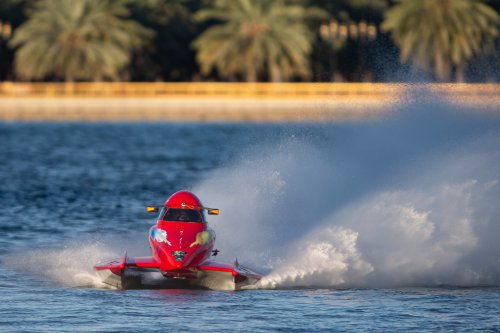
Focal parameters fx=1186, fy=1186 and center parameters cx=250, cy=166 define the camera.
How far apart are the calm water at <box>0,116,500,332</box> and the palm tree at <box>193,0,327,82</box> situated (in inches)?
1947

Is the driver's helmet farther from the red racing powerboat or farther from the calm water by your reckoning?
the calm water

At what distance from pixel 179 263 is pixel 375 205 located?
7.10m

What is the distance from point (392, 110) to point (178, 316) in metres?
15.8

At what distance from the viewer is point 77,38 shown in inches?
3935

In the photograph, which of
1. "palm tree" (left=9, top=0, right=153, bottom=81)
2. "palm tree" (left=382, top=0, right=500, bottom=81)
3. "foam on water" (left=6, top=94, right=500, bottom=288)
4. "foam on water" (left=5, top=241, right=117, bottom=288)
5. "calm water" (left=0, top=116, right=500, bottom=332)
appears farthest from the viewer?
"palm tree" (left=9, top=0, right=153, bottom=81)

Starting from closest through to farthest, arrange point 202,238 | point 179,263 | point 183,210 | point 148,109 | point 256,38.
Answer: point 179,263 < point 202,238 < point 183,210 < point 256,38 < point 148,109

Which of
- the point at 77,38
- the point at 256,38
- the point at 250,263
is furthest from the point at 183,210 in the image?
the point at 77,38

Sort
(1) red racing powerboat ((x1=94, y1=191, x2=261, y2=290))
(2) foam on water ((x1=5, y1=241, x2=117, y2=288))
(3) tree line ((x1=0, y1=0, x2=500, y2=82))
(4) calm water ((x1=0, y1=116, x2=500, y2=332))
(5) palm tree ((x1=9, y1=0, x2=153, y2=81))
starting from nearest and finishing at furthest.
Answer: (4) calm water ((x1=0, y1=116, x2=500, y2=332)), (1) red racing powerboat ((x1=94, y1=191, x2=261, y2=290)), (2) foam on water ((x1=5, y1=241, x2=117, y2=288)), (3) tree line ((x1=0, y1=0, x2=500, y2=82)), (5) palm tree ((x1=9, y1=0, x2=153, y2=81))

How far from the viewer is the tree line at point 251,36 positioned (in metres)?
93.3

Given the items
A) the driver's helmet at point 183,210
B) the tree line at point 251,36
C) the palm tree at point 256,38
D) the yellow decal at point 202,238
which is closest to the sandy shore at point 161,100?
the tree line at point 251,36

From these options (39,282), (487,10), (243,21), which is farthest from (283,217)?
(243,21)

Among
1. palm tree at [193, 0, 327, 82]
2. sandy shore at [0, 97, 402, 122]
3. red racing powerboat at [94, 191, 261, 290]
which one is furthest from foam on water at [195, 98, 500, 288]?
sandy shore at [0, 97, 402, 122]

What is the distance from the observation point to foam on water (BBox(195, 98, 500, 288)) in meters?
23.9

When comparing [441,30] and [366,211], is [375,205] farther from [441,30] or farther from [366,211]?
[441,30]
